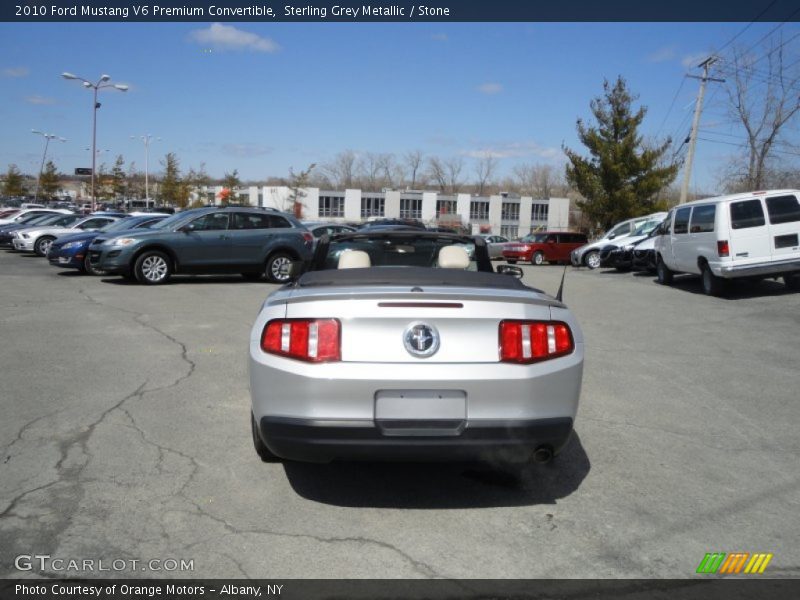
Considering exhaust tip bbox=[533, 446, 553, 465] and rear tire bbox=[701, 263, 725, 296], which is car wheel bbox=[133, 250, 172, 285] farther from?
exhaust tip bbox=[533, 446, 553, 465]

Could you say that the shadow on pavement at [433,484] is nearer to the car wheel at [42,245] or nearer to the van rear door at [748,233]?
the van rear door at [748,233]

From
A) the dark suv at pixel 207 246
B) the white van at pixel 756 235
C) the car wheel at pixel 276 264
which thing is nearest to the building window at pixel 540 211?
the dark suv at pixel 207 246

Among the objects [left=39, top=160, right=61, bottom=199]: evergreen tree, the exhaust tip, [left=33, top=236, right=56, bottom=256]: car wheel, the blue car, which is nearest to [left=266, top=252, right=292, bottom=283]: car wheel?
the blue car

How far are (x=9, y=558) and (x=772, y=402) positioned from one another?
240 inches

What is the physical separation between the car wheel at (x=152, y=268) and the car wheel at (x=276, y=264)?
2.31 meters

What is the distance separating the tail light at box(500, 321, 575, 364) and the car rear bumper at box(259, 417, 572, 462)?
338mm

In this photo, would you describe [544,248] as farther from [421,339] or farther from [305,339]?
[305,339]

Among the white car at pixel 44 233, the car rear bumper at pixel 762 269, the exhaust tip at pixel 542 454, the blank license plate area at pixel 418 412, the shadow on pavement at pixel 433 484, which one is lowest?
the shadow on pavement at pixel 433 484

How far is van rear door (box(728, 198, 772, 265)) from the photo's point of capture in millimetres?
13516

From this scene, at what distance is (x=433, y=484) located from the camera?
13.5ft

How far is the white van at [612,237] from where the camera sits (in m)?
25.5

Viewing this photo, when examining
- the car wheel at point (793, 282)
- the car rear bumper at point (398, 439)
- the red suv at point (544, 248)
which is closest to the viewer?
the car rear bumper at point (398, 439)

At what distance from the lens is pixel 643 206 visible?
119 feet

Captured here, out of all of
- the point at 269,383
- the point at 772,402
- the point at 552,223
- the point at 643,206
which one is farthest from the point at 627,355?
the point at 552,223
